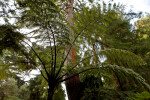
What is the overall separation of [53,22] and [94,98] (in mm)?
1428

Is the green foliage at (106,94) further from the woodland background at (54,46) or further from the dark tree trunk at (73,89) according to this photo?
the dark tree trunk at (73,89)

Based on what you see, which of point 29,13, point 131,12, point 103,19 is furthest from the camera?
point 131,12

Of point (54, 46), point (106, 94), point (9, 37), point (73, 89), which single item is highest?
point (9, 37)

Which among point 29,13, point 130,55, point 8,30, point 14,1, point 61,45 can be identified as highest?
point 14,1

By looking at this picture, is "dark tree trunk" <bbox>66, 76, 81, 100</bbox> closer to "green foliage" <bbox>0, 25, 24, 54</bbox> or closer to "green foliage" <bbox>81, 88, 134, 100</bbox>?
"green foliage" <bbox>81, 88, 134, 100</bbox>

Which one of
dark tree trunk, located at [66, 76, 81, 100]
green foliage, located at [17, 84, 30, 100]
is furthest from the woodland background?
green foliage, located at [17, 84, 30, 100]

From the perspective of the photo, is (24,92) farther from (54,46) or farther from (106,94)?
(106,94)

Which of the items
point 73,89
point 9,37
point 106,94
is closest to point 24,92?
point 73,89

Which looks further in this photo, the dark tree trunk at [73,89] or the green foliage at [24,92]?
the green foliage at [24,92]

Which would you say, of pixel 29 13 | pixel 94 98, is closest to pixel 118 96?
pixel 94 98

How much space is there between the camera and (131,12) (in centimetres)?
429

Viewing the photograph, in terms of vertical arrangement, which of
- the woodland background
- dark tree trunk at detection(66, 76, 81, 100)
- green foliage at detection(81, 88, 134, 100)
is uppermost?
the woodland background

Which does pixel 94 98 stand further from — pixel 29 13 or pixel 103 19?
pixel 29 13

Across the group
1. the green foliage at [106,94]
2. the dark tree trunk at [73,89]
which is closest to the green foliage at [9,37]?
the dark tree trunk at [73,89]
